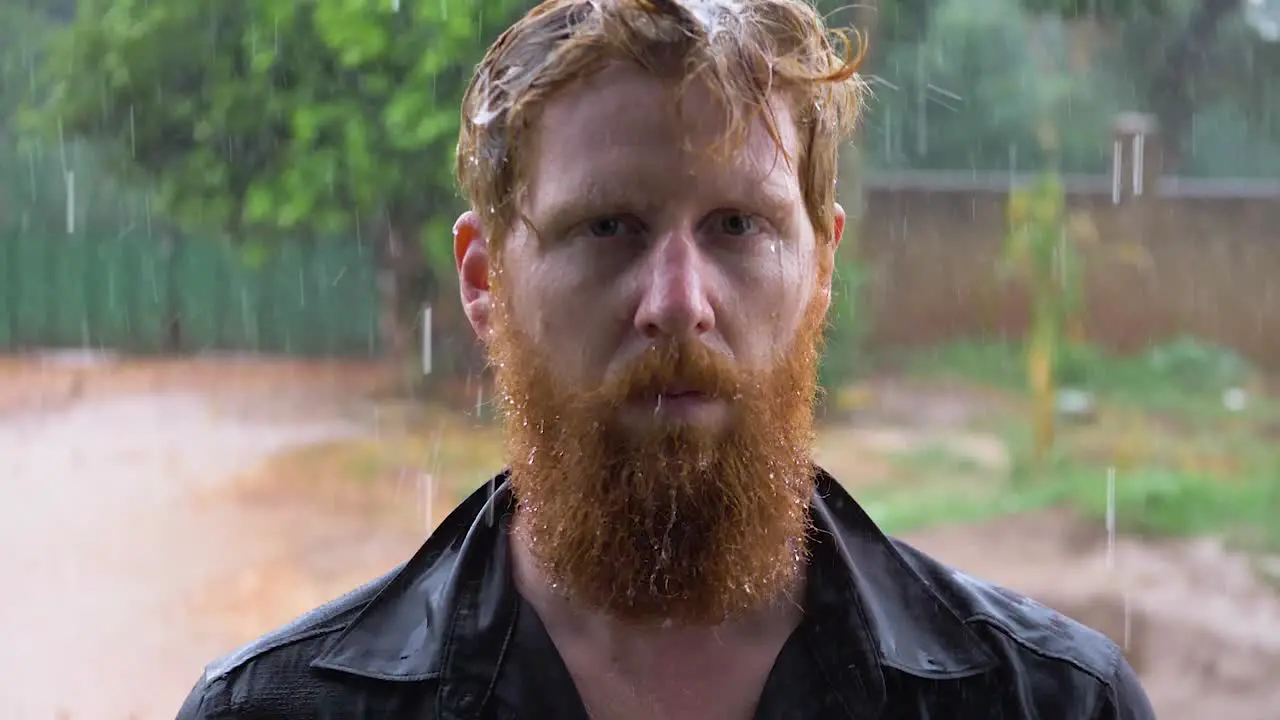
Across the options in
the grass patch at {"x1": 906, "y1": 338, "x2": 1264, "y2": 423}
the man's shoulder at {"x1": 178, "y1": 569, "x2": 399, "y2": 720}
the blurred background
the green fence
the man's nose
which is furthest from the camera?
the grass patch at {"x1": 906, "y1": 338, "x2": 1264, "y2": 423}

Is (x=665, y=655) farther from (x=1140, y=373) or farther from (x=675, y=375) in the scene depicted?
(x=1140, y=373)

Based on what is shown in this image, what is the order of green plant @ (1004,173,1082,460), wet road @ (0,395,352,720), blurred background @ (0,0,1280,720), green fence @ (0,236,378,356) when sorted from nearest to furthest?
wet road @ (0,395,352,720), blurred background @ (0,0,1280,720), green fence @ (0,236,378,356), green plant @ (1004,173,1082,460)

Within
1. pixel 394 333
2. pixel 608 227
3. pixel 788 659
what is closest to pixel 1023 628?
pixel 788 659

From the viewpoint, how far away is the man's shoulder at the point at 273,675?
2.80 feet

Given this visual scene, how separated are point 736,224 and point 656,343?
12 cm

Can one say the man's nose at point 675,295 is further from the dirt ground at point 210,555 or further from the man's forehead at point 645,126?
the dirt ground at point 210,555

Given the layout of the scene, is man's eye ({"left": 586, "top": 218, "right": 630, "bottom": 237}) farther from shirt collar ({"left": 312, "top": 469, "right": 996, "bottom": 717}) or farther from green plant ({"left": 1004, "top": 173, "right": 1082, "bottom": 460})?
green plant ({"left": 1004, "top": 173, "right": 1082, "bottom": 460})

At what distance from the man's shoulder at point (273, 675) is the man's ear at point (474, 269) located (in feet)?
0.89

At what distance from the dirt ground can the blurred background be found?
0.4 inches

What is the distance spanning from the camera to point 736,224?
0.79 m

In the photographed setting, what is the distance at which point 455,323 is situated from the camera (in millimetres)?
2693

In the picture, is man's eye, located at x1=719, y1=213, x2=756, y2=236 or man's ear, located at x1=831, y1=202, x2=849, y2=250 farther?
man's ear, located at x1=831, y1=202, x2=849, y2=250

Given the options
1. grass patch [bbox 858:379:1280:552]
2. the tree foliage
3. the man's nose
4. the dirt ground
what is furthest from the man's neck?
grass patch [bbox 858:379:1280:552]

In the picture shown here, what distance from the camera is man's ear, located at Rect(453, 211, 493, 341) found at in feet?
3.00
